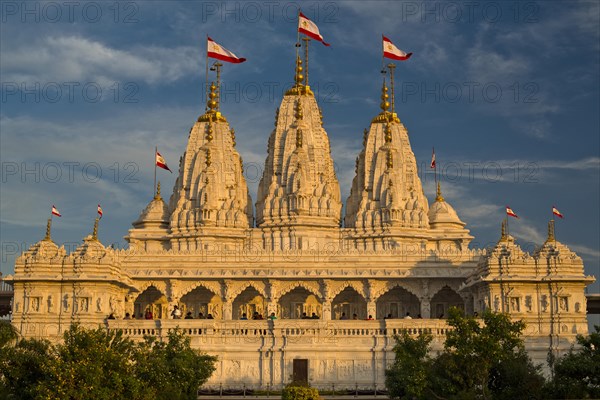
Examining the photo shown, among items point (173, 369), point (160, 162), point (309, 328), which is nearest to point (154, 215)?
point (160, 162)

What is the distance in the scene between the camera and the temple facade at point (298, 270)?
47250 millimetres

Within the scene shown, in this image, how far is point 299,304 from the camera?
209 feet

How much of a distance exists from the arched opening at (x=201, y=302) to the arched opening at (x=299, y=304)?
4.19m

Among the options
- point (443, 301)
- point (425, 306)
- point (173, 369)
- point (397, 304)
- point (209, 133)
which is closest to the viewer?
point (173, 369)

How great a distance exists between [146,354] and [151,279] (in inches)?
1051

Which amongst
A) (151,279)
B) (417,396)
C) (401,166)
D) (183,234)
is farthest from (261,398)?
(401,166)

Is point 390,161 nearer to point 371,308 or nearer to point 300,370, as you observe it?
point 371,308

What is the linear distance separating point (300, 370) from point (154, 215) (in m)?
34.9

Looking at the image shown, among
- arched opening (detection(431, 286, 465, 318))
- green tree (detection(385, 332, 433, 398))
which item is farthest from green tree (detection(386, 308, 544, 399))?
arched opening (detection(431, 286, 465, 318))

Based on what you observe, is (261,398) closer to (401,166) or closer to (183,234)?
(183,234)

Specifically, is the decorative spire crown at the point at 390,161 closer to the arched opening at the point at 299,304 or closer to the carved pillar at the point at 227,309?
the arched opening at the point at 299,304

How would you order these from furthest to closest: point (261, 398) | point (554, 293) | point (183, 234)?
point (183, 234)
point (554, 293)
point (261, 398)

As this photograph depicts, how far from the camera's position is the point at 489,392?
33375mm

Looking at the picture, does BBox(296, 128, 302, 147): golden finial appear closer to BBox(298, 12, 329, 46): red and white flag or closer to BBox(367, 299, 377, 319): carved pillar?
BBox(298, 12, 329, 46): red and white flag
